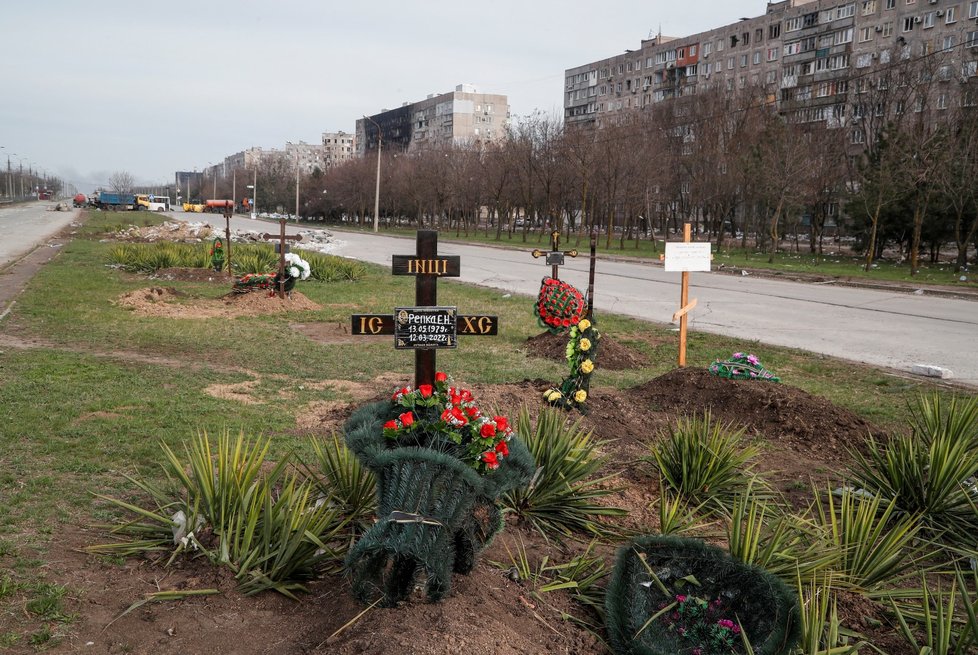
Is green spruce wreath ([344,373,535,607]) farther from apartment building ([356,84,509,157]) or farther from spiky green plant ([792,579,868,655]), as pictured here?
apartment building ([356,84,509,157])

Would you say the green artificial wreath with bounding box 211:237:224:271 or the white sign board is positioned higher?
the white sign board

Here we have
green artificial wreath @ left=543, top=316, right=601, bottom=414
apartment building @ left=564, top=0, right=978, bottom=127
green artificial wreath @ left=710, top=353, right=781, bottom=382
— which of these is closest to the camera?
green artificial wreath @ left=543, top=316, right=601, bottom=414

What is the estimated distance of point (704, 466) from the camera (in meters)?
5.14

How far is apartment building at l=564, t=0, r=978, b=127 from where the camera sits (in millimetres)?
47969

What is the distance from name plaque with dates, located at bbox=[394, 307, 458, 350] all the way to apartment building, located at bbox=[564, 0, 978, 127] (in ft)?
112

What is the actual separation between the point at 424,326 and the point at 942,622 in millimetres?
2766

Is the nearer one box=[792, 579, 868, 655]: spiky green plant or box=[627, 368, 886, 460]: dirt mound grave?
box=[792, 579, 868, 655]: spiky green plant

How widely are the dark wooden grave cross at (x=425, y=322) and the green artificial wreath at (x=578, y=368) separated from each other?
8.58 feet

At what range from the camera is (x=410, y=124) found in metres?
128

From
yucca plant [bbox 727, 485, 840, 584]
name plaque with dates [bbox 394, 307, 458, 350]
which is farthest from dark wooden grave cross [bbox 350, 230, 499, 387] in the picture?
yucca plant [bbox 727, 485, 840, 584]

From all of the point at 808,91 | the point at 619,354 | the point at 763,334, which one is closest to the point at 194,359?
the point at 619,354

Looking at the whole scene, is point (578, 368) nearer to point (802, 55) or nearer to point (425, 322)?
point (425, 322)

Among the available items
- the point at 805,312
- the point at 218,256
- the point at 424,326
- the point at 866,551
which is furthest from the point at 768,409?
the point at 218,256

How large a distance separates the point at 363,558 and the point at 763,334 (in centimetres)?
1118
